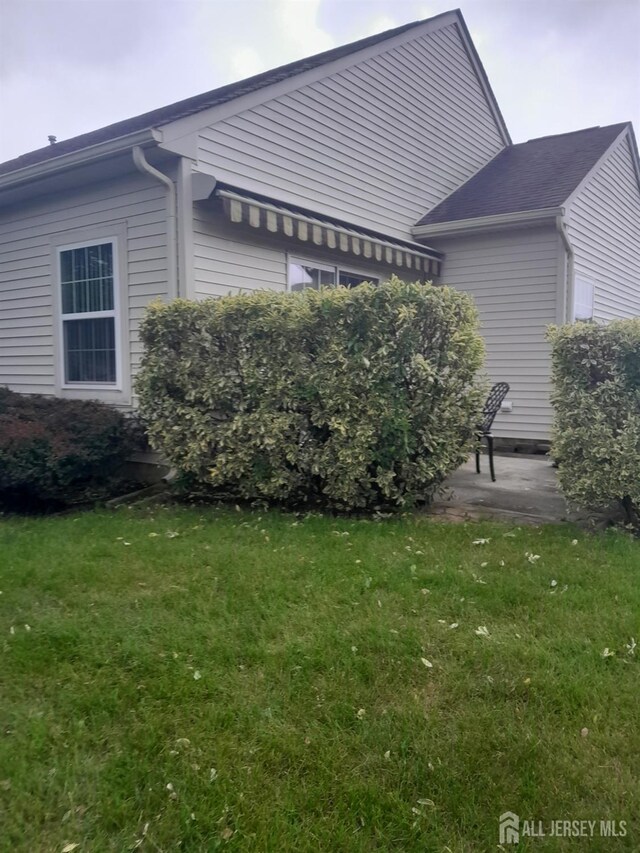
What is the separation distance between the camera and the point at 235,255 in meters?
6.63

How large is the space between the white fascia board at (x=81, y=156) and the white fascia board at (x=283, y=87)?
193 millimetres

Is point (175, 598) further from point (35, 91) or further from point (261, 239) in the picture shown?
point (35, 91)

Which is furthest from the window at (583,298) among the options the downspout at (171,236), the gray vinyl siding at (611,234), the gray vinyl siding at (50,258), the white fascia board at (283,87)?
the gray vinyl siding at (50,258)

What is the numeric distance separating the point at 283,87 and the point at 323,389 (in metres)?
4.28

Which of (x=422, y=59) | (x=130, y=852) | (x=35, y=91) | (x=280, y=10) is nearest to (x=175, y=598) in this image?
(x=130, y=852)

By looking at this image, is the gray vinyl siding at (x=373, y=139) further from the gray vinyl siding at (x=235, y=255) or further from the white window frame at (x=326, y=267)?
the white window frame at (x=326, y=267)

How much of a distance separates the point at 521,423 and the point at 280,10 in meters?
10.7

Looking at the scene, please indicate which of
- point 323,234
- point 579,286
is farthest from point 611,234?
point 323,234

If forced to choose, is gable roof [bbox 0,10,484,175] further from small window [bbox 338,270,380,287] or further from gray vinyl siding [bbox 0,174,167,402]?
small window [bbox 338,270,380,287]

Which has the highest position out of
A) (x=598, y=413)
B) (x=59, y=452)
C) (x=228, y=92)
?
(x=228, y=92)

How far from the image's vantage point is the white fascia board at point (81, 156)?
218 inches

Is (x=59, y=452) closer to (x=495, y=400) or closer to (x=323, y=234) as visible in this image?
(x=323, y=234)

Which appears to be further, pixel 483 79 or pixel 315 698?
pixel 483 79

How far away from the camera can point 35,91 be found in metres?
18.6
